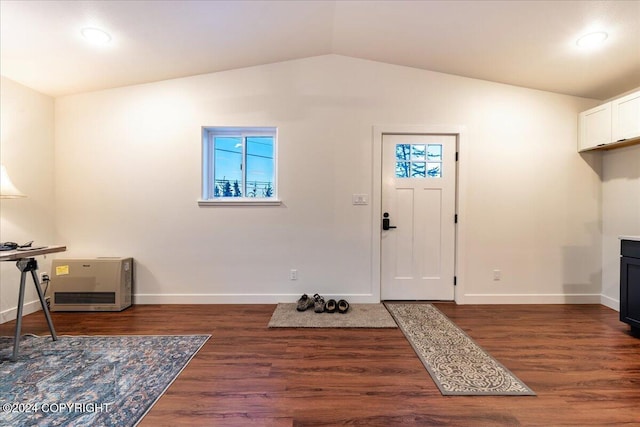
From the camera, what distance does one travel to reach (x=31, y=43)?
2266 mm

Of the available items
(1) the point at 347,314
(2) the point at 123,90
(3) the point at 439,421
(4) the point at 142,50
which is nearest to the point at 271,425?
(3) the point at 439,421

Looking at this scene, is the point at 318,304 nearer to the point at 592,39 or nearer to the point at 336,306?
the point at 336,306

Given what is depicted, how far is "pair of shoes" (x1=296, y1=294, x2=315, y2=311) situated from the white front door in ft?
2.88

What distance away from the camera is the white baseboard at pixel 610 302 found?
9.78ft

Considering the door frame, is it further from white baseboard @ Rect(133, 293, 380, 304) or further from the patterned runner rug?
the patterned runner rug

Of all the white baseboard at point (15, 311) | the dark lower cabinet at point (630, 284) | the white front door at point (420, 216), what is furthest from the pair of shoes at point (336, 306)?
the white baseboard at point (15, 311)

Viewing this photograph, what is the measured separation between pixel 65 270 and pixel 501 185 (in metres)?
4.72

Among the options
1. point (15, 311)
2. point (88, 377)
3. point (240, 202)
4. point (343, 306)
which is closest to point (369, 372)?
point (343, 306)

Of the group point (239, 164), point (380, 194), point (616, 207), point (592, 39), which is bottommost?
point (616, 207)

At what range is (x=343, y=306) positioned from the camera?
292 cm

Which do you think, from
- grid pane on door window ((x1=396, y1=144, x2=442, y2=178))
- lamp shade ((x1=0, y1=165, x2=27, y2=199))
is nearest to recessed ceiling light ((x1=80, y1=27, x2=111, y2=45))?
lamp shade ((x1=0, y1=165, x2=27, y2=199))

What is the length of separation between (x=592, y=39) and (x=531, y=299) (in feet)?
8.47

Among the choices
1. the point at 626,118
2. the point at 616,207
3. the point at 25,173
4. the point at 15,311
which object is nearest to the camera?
the point at 626,118

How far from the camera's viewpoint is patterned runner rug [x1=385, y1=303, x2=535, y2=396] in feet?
5.46
